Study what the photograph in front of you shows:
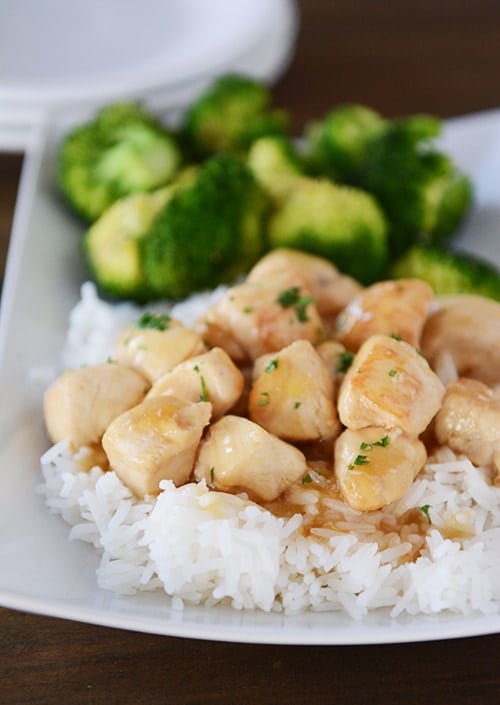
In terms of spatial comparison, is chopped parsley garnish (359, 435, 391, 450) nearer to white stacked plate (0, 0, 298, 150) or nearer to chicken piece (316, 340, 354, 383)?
chicken piece (316, 340, 354, 383)

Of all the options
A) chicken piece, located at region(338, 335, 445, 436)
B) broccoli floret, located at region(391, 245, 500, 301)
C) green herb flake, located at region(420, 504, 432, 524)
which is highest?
chicken piece, located at region(338, 335, 445, 436)

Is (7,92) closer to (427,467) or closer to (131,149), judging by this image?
(131,149)

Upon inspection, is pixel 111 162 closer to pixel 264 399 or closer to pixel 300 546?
pixel 264 399

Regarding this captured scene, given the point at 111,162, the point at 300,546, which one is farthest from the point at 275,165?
the point at 300,546

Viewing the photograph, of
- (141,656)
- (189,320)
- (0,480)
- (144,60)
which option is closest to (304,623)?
(141,656)

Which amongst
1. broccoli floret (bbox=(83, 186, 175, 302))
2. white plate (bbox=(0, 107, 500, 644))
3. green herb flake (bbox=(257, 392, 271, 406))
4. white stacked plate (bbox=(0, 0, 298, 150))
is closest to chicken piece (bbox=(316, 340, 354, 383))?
green herb flake (bbox=(257, 392, 271, 406))

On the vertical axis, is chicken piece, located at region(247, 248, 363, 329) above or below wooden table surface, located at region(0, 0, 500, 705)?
above

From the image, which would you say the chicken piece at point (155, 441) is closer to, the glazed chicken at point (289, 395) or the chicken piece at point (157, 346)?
the glazed chicken at point (289, 395)
